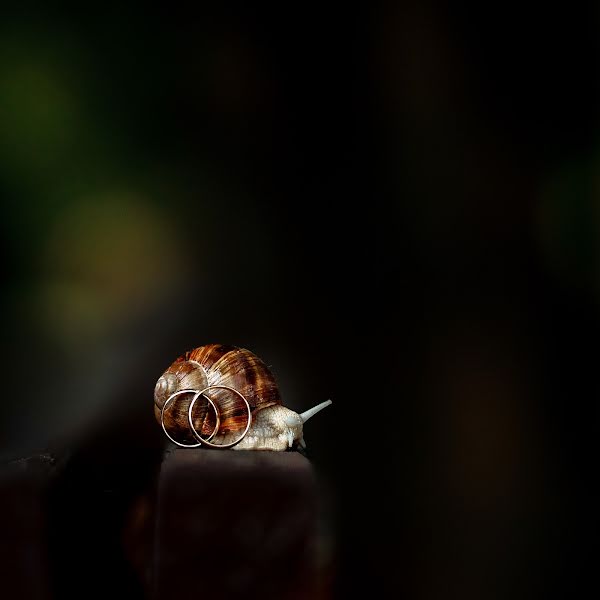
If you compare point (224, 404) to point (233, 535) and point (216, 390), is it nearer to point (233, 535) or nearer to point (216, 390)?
point (216, 390)

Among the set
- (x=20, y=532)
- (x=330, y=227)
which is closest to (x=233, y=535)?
(x=20, y=532)

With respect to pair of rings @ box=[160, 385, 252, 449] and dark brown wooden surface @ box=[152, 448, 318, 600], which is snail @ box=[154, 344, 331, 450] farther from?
dark brown wooden surface @ box=[152, 448, 318, 600]

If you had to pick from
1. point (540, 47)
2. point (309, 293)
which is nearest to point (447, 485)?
point (309, 293)

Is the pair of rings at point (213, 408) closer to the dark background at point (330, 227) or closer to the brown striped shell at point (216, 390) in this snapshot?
the brown striped shell at point (216, 390)

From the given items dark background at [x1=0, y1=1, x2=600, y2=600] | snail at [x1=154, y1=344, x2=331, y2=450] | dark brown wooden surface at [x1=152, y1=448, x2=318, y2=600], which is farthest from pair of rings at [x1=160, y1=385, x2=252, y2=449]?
dark background at [x1=0, y1=1, x2=600, y2=600]

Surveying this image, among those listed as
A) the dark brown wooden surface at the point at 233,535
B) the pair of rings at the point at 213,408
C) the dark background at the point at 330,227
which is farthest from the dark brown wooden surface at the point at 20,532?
the dark background at the point at 330,227

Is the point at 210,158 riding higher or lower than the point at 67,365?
higher

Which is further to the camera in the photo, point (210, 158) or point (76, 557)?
point (210, 158)

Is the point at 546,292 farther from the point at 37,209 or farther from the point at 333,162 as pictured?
the point at 37,209
